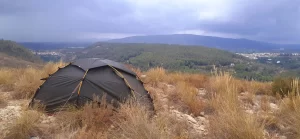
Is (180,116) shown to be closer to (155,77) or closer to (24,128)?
(24,128)

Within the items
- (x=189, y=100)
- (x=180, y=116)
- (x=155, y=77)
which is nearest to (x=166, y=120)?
(x=180, y=116)

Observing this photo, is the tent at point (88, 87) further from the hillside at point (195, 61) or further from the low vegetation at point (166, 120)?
the hillside at point (195, 61)

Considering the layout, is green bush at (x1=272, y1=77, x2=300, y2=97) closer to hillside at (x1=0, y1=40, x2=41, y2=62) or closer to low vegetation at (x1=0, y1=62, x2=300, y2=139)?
low vegetation at (x1=0, y1=62, x2=300, y2=139)

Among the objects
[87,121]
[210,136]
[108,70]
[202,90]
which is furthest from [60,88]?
[202,90]

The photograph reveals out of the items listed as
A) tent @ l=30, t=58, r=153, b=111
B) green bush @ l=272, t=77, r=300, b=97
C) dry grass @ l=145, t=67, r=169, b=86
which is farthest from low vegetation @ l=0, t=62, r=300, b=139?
dry grass @ l=145, t=67, r=169, b=86

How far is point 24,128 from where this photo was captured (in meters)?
4.24

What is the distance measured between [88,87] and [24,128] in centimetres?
192

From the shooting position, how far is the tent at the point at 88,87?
19.2 feet

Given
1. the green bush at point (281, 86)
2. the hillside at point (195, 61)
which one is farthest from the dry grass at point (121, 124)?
the hillside at point (195, 61)

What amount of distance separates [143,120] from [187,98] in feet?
10.6

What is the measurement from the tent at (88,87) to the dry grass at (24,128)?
1.35m

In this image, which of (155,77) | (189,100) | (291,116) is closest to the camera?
(291,116)

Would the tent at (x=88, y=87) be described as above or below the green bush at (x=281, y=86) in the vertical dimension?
above

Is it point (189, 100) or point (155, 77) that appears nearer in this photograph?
point (189, 100)
